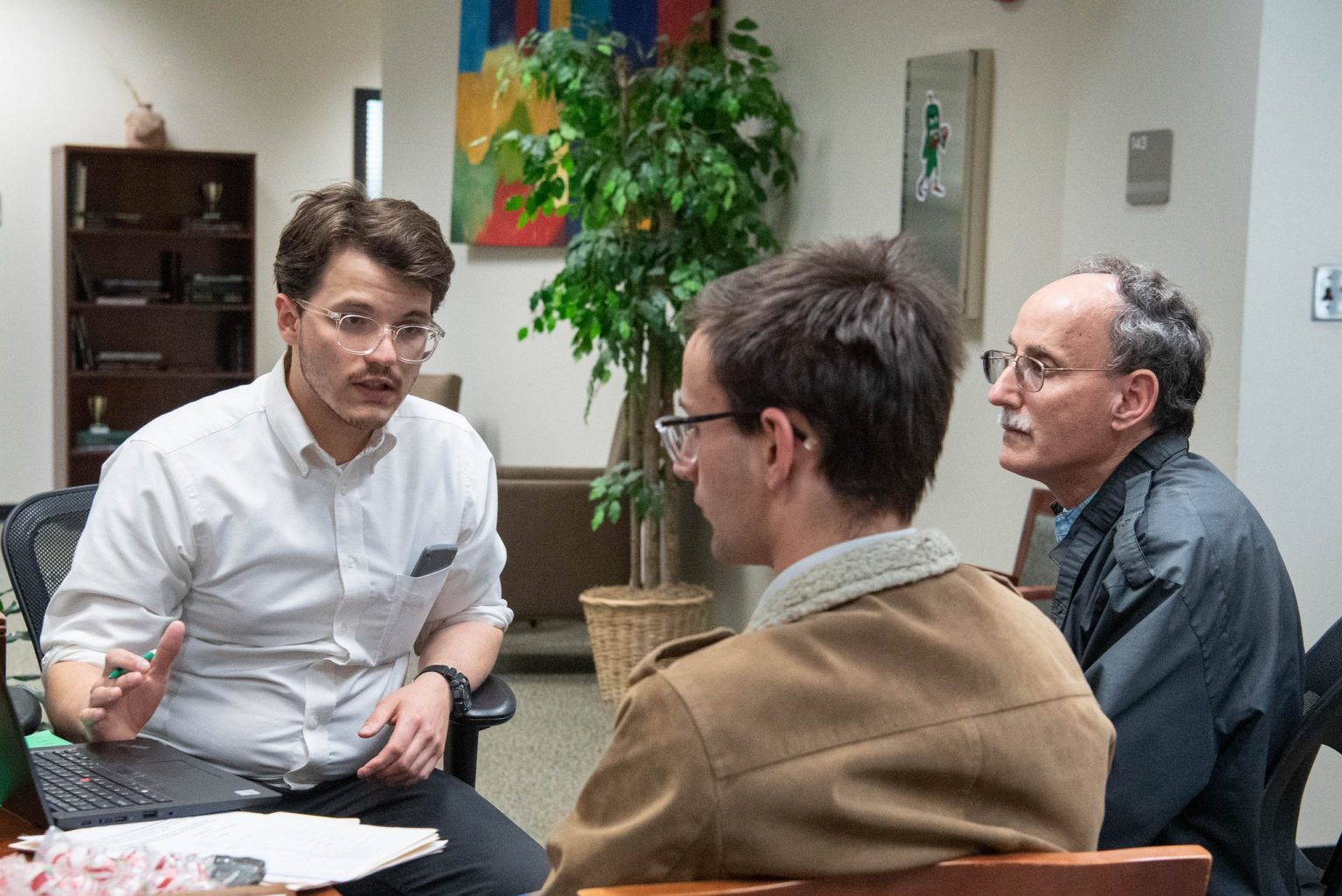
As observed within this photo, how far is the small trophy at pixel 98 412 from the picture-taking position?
842cm

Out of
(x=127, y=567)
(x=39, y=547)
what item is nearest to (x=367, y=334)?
(x=127, y=567)

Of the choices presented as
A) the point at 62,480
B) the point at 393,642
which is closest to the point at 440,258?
the point at 393,642

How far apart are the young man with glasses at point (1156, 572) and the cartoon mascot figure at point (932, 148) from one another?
194 cm

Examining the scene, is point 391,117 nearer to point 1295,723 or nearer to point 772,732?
point 1295,723

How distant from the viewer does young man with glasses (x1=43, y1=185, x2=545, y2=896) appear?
1.92m

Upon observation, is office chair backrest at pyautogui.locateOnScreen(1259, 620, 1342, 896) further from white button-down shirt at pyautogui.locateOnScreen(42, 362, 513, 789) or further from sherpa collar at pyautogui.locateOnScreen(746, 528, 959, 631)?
white button-down shirt at pyautogui.locateOnScreen(42, 362, 513, 789)

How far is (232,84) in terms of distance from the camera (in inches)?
352

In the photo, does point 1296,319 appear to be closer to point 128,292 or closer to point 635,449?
point 635,449

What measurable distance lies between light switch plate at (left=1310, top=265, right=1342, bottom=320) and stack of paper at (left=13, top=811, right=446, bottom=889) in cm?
241

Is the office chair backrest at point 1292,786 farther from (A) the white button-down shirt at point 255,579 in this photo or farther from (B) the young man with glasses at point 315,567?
(A) the white button-down shirt at point 255,579

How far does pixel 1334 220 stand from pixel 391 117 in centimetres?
442

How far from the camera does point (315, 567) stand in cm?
204

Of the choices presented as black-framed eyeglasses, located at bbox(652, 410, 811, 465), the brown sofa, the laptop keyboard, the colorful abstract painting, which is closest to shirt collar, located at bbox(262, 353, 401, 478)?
the laptop keyboard

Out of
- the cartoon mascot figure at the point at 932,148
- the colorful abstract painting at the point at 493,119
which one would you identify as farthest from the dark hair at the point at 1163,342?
the colorful abstract painting at the point at 493,119
